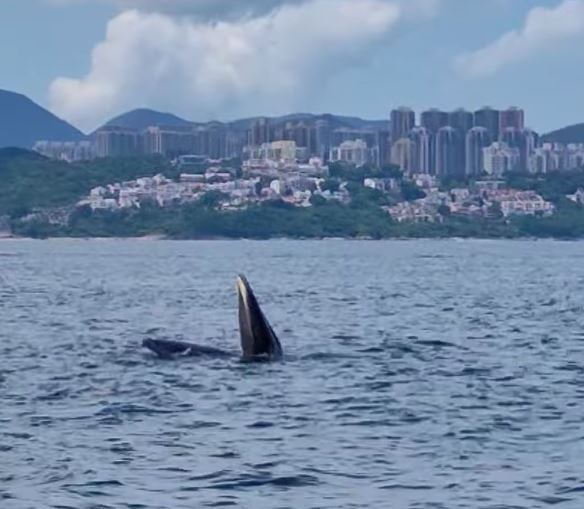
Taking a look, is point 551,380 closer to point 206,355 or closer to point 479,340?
point 206,355

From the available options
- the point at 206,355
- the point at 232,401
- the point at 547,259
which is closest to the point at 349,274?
the point at 547,259

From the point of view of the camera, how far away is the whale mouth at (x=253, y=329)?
Answer: 89.6ft

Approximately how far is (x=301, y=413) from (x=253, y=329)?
225 inches

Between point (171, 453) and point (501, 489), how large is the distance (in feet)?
13.0

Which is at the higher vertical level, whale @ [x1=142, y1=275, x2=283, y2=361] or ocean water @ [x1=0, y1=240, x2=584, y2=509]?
whale @ [x1=142, y1=275, x2=283, y2=361]

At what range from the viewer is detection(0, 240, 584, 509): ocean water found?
58.6 feet

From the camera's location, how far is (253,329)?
28.9 meters

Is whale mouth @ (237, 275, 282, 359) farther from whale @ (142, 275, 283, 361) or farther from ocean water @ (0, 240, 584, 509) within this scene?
ocean water @ (0, 240, 584, 509)

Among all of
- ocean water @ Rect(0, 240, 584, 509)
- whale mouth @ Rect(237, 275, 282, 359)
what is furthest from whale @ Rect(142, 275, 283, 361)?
ocean water @ Rect(0, 240, 584, 509)

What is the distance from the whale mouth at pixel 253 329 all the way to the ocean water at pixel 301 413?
1.29 feet

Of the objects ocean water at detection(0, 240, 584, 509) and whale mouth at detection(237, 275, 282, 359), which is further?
whale mouth at detection(237, 275, 282, 359)

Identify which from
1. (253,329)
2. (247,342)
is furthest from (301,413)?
(247,342)

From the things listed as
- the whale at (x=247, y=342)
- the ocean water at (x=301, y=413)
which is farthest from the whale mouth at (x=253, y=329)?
the ocean water at (x=301, y=413)

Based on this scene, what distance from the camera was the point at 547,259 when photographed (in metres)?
123
